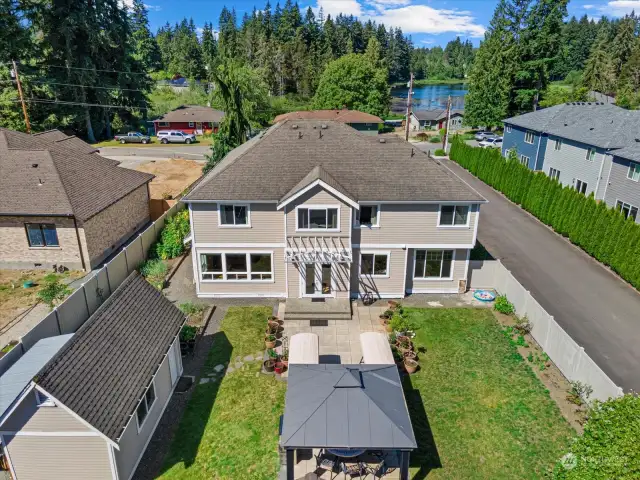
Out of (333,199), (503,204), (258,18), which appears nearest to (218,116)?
(503,204)

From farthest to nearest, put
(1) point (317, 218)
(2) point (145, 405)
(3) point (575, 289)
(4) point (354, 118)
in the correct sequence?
1. (4) point (354, 118)
2. (3) point (575, 289)
3. (1) point (317, 218)
4. (2) point (145, 405)

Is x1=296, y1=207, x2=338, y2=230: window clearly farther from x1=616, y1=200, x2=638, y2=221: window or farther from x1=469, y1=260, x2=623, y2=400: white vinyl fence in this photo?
x1=616, y1=200, x2=638, y2=221: window

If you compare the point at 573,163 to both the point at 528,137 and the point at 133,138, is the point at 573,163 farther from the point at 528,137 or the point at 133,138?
the point at 133,138

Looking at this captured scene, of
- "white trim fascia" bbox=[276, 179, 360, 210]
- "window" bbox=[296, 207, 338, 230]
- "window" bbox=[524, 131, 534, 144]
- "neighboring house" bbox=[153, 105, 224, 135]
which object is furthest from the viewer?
"neighboring house" bbox=[153, 105, 224, 135]

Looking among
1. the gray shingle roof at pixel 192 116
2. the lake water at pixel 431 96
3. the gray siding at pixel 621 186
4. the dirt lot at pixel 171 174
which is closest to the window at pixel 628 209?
the gray siding at pixel 621 186

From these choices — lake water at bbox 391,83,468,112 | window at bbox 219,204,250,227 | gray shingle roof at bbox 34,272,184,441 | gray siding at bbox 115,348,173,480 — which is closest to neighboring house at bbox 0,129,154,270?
window at bbox 219,204,250,227

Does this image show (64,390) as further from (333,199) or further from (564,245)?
(564,245)

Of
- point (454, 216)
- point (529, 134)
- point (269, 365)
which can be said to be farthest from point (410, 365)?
point (529, 134)
